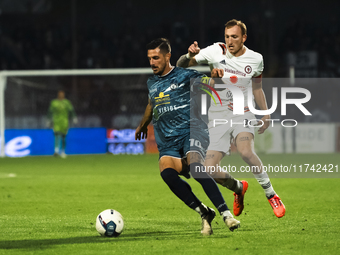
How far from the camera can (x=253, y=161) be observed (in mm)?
5613

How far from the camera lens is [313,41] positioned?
21.9 metres

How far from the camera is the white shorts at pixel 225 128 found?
5637 millimetres

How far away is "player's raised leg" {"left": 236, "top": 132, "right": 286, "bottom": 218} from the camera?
554 cm

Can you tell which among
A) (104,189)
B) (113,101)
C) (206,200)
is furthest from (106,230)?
(113,101)

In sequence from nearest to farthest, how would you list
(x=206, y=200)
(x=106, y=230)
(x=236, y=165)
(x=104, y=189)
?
(x=106, y=230) < (x=206, y=200) < (x=104, y=189) < (x=236, y=165)

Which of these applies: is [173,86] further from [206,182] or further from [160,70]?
[206,182]

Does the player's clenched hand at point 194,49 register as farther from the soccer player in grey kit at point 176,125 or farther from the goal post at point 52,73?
the goal post at point 52,73

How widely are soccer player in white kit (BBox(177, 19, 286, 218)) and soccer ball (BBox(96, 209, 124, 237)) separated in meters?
1.19

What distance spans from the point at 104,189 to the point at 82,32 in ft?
53.2

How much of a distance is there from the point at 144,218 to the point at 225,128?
50.5 inches

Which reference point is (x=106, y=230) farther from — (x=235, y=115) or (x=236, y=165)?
(x=236, y=165)

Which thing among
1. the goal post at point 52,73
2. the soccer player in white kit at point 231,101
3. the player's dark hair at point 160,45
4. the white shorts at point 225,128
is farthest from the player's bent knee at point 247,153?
the goal post at point 52,73

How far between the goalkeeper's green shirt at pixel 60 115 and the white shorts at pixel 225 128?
10615mm

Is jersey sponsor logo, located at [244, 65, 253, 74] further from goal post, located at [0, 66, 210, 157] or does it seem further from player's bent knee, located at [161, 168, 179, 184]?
goal post, located at [0, 66, 210, 157]
